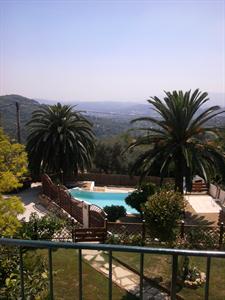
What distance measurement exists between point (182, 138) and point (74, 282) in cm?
959

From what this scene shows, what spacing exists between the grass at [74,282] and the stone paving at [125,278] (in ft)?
0.77

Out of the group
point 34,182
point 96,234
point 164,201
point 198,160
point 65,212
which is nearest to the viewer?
point 164,201

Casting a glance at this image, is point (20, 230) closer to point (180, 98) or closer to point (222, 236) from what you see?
point (222, 236)

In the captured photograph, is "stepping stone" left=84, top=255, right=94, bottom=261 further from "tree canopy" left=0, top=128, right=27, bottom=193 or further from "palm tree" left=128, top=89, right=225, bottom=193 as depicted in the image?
"palm tree" left=128, top=89, right=225, bottom=193

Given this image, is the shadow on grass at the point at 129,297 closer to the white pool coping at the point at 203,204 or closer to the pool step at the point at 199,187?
the white pool coping at the point at 203,204

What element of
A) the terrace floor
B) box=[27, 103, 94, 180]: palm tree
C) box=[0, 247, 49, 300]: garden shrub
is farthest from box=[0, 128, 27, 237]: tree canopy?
box=[27, 103, 94, 180]: palm tree

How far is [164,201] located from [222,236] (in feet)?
15.1

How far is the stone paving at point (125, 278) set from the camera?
1005 cm

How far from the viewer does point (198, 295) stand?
10055 millimetres

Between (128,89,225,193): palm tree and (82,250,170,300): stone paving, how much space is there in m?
6.40

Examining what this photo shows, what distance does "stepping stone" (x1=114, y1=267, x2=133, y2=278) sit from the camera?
36.5ft

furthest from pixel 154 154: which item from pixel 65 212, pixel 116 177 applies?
pixel 116 177

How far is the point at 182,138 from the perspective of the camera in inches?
699

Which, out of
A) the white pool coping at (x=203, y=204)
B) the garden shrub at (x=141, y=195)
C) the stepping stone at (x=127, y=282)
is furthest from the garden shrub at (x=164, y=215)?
the white pool coping at (x=203, y=204)
